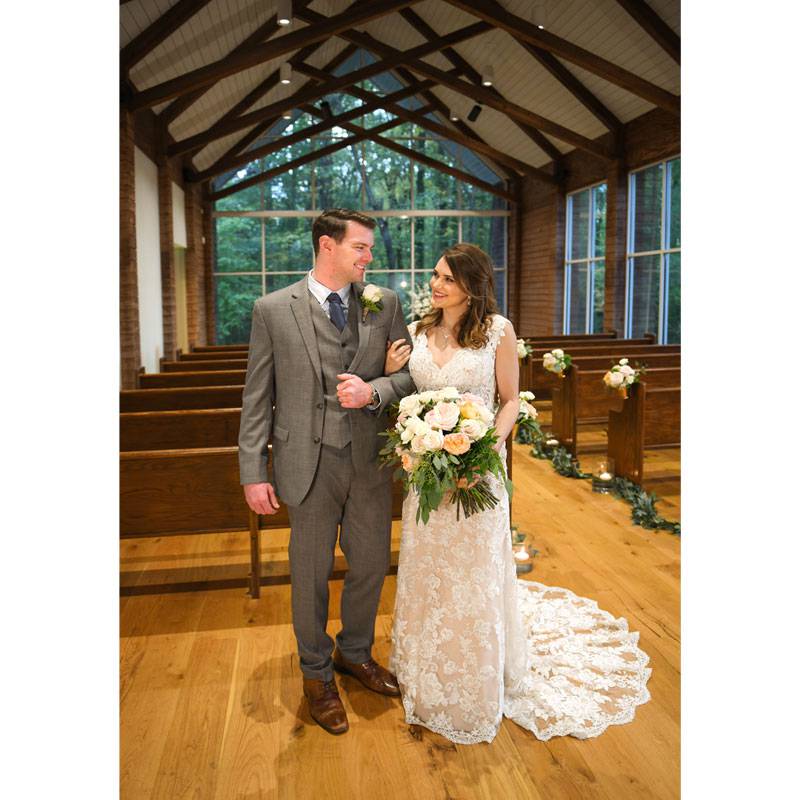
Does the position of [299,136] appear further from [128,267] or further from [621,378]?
[621,378]

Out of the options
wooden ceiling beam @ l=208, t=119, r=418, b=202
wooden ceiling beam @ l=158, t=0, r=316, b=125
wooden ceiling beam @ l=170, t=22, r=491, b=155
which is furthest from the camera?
wooden ceiling beam @ l=208, t=119, r=418, b=202

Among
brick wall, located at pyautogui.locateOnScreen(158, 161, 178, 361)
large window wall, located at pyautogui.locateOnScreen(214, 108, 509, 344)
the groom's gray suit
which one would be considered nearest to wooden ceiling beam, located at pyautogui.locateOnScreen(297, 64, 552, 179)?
large window wall, located at pyautogui.locateOnScreen(214, 108, 509, 344)

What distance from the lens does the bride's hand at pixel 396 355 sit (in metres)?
2.58

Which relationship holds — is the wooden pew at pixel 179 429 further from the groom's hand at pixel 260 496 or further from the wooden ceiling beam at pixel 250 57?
the wooden ceiling beam at pixel 250 57

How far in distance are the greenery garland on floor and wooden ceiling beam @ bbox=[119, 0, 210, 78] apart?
4.91m

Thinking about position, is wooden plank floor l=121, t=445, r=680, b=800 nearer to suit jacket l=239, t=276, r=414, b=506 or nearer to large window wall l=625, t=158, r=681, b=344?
suit jacket l=239, t=276, r=414, b=506

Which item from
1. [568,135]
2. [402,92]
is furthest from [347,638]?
[402,92]

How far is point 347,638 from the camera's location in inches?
110

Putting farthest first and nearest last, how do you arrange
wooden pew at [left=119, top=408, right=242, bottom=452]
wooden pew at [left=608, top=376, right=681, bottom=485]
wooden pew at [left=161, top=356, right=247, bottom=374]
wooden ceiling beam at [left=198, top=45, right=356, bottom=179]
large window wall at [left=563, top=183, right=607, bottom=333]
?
wooden ceiling beam at [left=198, top=45, right=356, bottom=179], large window wall at [left=563, top=183, right=607, bottom=333], wooden pew at [left=161, top=356, right=247, bottom=374], wooden pew at [left=608, top=376, right=681, bottom=485], wooden pew at [left=119, top=408, right=242, bottom=452]

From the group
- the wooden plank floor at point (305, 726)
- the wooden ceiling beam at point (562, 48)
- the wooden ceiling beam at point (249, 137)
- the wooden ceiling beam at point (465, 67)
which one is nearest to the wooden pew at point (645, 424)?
the wooden plank floor at point (305, 726)

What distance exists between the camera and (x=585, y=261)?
42.1 feet

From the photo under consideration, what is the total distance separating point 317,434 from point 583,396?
14.3 ft

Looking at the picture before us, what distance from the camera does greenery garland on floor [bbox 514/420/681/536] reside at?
4.64m

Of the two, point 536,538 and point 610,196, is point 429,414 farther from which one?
point 610,196
